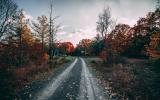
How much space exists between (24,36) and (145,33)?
2971 centimetres

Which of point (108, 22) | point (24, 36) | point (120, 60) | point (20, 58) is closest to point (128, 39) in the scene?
point (108, 22)

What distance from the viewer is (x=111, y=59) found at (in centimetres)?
3591

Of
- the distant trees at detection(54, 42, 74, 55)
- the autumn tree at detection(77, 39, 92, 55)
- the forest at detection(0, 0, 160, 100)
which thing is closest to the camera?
the forest at detection(0, 0, 160, 100)

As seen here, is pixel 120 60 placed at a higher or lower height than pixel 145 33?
lower

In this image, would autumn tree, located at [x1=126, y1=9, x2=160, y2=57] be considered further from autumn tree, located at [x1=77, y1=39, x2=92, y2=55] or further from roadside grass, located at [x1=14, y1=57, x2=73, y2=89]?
autumn tree, located at [x1=77, y1=39, x2=92, y2=55]

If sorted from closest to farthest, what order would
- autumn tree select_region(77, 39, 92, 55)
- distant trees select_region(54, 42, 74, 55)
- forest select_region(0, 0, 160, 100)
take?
forest select_region(0, 0, 160, 100), autumn tree select_region(77, 39, 92, 55), distant trees select_region(54, 42, 74, 55)

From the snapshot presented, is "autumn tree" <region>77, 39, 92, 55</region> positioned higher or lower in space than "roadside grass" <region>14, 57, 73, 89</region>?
higher

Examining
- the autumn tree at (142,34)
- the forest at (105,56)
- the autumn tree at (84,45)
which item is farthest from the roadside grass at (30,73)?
the autumn tree at (84,45)

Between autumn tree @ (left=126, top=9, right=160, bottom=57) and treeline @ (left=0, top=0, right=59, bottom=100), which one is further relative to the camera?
autumn tree @ (left=126, top=9, right=160, bottom=57)

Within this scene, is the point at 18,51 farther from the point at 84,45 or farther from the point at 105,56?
the point at 84,45

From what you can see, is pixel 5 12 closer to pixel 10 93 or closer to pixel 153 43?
pixel 10 93

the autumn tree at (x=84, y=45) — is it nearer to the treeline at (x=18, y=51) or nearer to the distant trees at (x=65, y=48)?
the distant trees at (x=65, y=48)

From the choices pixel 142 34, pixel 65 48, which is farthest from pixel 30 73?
pixel 65 48

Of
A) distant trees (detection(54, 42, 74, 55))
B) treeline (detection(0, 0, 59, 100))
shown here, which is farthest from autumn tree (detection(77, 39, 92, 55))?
treeline (detection(0, 0, 59, 100))
